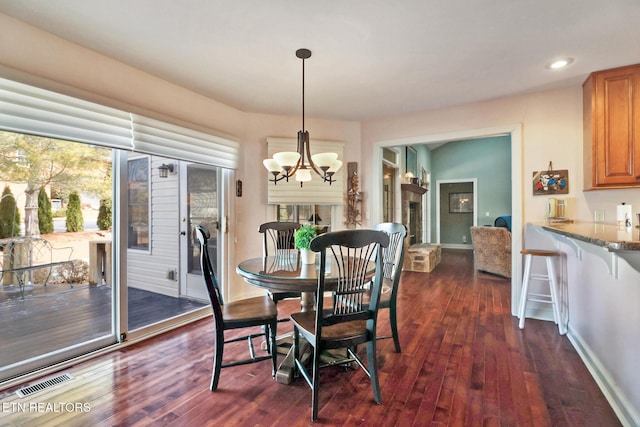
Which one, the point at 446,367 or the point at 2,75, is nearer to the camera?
the point at 2,75

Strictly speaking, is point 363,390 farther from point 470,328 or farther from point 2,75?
point 2,75

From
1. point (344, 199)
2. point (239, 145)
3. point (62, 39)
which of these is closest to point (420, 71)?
point (344, 199)

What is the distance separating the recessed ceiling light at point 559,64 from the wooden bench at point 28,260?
4457mm

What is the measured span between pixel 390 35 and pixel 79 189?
→ 9.28 feet

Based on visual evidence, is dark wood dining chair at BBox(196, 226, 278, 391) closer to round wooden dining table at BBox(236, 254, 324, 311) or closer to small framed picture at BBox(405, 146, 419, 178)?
round wooden dining table at BBox(236, 254, 324, 311)

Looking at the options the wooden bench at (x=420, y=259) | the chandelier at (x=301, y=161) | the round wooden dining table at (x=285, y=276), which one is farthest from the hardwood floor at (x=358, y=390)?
the wooden bench at (x=420, y=259)

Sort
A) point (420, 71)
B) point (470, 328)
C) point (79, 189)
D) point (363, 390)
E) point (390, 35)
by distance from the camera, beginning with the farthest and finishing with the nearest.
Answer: point (470, 328) → point (420, 71) → point (79, 189) → point (390, 35) → point (363, 390)

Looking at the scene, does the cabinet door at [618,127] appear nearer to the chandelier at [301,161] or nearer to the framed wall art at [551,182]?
the framed wall art at [551,182]

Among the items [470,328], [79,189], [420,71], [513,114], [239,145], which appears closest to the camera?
[79,189]

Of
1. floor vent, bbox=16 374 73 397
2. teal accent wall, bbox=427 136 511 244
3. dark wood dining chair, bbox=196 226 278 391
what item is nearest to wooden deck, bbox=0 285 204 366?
floor vent, bbox=16 374 73 397

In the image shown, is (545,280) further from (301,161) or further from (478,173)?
(478,173)

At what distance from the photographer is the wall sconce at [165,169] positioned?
4.07m

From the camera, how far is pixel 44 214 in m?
2.32

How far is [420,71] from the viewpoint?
9.12ft
